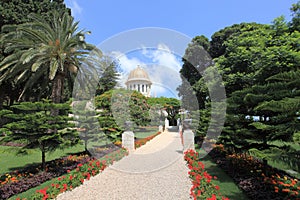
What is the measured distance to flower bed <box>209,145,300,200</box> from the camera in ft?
14.2

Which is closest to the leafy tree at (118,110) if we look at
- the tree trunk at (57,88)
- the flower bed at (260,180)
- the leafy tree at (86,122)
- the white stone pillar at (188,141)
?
the leafy tree at (86,122)

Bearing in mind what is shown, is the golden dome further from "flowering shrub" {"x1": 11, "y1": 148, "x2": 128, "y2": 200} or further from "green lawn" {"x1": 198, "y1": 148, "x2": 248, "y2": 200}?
"green lawn" {"x1": 198, "y1": 148, "x2": 248, "y2": 200}

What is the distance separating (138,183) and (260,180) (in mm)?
3327

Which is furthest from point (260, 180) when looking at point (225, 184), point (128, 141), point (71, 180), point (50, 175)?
point (128, 141)

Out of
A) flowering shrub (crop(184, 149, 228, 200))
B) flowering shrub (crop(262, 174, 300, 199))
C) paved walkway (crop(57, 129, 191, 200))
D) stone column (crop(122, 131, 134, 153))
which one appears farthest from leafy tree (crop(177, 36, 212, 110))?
flowering shrub (crop(262, 174, 300, 199))

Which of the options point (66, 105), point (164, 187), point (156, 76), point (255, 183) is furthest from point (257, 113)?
point (156, 76)

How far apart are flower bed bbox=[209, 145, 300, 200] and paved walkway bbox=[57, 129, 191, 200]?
1437 millimetres

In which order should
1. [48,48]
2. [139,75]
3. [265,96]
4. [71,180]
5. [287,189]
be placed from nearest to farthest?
[287,189], [265,96], [71,180], [48,48], [139,75]

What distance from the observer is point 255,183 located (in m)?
5.10

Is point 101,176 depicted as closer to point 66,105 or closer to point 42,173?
point 42,173

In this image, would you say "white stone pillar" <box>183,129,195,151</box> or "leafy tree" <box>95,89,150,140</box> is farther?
"leafy tree" <box>95,89,150,140</box>

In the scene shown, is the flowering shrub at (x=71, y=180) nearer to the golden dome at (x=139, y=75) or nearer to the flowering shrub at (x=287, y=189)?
the flowering shrub at (x=287, y=189)

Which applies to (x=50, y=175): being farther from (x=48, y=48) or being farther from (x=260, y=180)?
(x=48, y=48)

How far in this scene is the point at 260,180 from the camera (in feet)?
17.3
